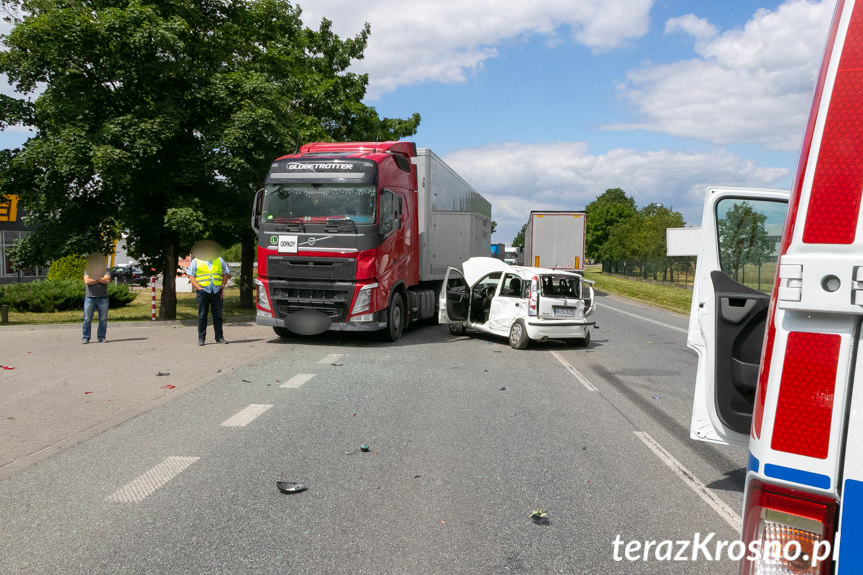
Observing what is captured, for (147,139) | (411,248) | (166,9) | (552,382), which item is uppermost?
(166,9)

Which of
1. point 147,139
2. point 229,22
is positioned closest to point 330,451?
point 147,139

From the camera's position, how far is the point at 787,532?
1765mm

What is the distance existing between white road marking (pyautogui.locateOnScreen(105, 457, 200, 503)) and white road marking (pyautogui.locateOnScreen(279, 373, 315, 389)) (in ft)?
11.0

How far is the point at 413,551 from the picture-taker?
3.71m

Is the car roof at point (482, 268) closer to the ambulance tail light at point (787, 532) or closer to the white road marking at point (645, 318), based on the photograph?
the white road marking at point (645, 318)

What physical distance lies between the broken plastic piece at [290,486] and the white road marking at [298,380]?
3.90 meters

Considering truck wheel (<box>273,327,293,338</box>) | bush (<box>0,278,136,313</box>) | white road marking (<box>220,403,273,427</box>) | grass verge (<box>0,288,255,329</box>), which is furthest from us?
bush (<box>0,278,136,313</box>)

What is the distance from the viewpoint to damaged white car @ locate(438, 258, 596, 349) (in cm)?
1255

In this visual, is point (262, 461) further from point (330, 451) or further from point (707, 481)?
point (707, 481)

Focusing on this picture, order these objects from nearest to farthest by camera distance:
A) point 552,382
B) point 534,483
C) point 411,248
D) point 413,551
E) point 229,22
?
point 413,551
point 534,483
point 552,382
point 411,248
point 229,22

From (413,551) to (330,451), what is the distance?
2.11m

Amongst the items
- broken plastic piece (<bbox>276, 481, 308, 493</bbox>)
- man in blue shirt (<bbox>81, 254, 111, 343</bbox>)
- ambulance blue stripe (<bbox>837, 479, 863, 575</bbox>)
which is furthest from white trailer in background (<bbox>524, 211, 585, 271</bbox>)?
ambulance blue stripe (<bbox>837, 479, 863, 575</bbox>)

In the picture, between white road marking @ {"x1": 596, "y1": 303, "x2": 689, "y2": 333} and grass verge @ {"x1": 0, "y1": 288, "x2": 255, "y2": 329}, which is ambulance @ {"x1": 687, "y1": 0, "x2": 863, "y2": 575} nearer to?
white road marking @ {"x1": 596, "y1": 303, "x2": 689, "y2": 333}

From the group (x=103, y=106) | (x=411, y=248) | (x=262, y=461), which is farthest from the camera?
(x=103, y=106)
